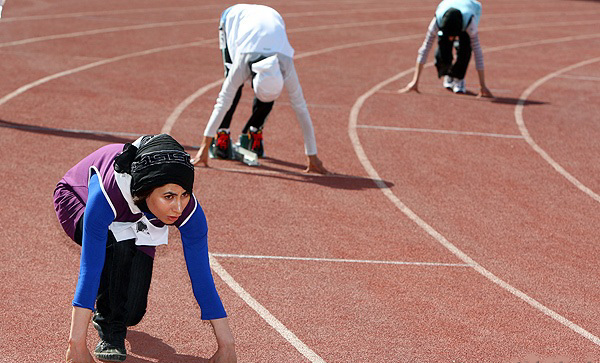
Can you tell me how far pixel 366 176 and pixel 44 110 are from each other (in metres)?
4.49

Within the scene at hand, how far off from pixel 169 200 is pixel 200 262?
0.49 metres

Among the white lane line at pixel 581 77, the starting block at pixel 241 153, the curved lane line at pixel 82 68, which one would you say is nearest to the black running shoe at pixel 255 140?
the starting block at pixel 241 153

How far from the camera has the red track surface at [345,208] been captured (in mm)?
6340

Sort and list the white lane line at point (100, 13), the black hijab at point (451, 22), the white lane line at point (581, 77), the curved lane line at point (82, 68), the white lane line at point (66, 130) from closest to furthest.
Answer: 1. the white lane line at point (66, 130)
2. the curved lane line at point (82, 68)
3. the black hijab at point (451, 22)
4. the white lane line at point (581, 77)
5. the white lane line at point (100, 13)

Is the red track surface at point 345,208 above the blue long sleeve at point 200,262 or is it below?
below

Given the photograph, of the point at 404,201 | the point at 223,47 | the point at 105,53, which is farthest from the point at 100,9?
the point at 404,201

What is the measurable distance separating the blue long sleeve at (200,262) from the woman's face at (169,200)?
0.23 meters

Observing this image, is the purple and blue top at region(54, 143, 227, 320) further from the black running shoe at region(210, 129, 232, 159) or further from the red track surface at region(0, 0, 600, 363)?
the black running shoe at region(210, 129, 232, 159)

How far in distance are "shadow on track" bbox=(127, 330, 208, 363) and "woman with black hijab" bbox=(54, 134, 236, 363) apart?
9.1 inches

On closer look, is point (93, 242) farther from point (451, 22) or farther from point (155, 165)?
point (451, 22)

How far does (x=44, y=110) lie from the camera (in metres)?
12.5

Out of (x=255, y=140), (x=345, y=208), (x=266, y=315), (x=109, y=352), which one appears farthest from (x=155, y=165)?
(x=255, y=140)

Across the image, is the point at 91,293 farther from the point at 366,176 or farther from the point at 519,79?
the point at 519,79

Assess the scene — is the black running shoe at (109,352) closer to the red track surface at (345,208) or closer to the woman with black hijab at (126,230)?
the woman with black hijab at (126,230)
